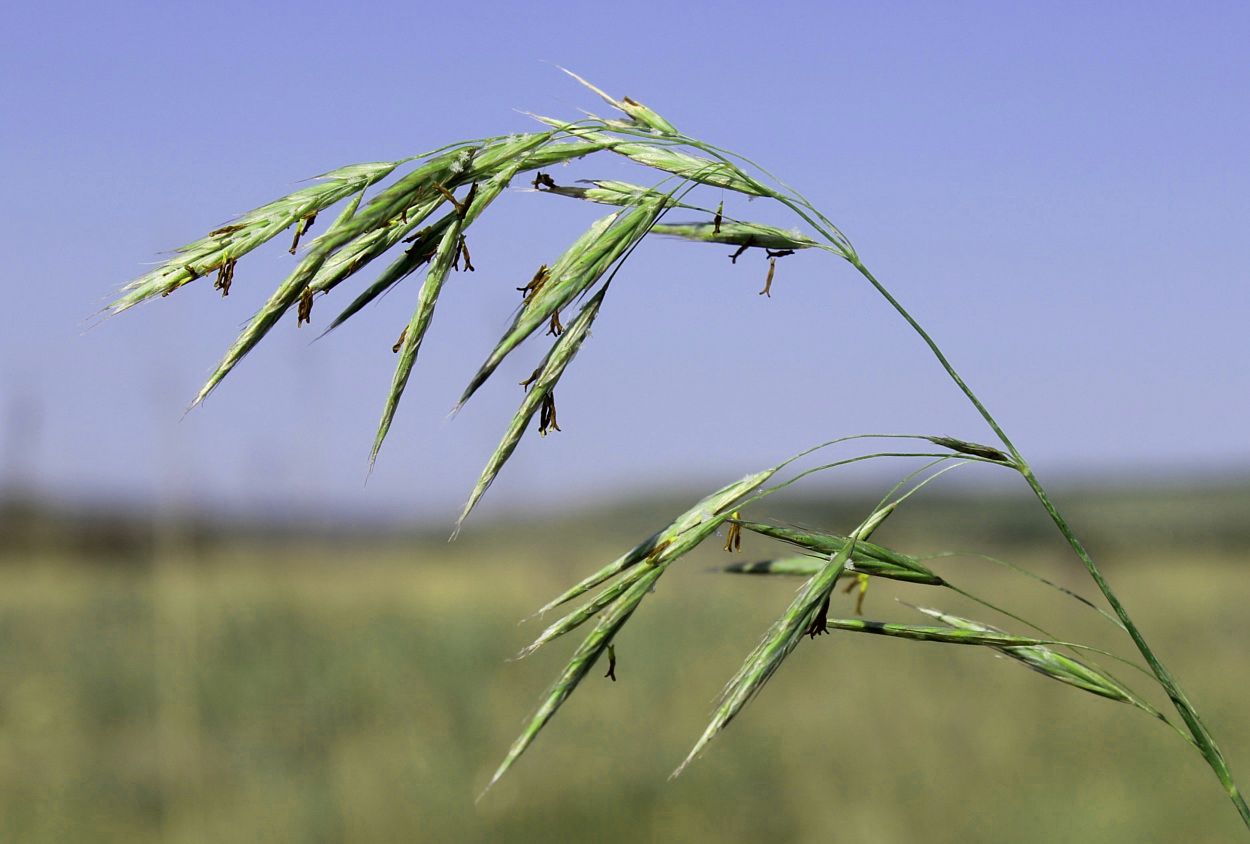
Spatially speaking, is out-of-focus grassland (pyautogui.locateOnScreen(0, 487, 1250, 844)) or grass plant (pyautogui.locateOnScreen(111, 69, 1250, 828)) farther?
out-of-focus grassland (pyautogui.locateOnScreen(0, 487, 1250, 844))

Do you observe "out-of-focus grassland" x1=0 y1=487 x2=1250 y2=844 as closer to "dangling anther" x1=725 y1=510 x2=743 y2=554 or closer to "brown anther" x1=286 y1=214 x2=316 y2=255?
"dangling anther" x1=725 y1=510 x2=743 y2=554

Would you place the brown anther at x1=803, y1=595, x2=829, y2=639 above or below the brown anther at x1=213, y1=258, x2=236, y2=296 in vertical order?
below

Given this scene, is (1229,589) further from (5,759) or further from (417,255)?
(417,255)

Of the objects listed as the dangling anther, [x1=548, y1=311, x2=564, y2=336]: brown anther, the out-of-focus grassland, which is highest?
[x1=548, y1=311, x2=564, y2=336]: brown anther

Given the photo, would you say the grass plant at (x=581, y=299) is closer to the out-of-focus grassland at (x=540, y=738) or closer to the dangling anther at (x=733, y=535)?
the dangling anther at (x=733, y=535)

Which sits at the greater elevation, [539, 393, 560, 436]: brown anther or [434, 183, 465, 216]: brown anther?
[434, 183, 465, 216]: brown anther

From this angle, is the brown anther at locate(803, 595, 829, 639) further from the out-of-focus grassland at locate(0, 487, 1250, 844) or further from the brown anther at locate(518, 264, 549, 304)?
the out-of-focus grassland at locate(0, 487, 1250, 844)

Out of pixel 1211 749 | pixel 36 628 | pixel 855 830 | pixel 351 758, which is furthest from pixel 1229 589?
pixel 1211 749

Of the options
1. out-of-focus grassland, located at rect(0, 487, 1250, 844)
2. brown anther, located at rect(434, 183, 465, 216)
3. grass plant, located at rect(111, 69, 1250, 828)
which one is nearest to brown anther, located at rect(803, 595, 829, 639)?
grass plant, located at rect(111, 69, 1250, 828)

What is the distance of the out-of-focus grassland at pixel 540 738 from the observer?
6812 mm

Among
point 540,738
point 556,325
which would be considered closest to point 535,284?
point 556,325

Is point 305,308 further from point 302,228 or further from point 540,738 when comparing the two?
point 540,738

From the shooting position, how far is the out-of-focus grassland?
6812 millimetres

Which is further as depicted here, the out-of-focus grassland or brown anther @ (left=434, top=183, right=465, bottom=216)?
the out-of-focus grassland
